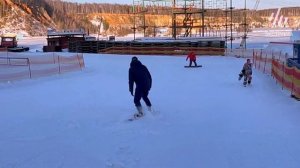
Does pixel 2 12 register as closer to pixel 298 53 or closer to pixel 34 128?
pixel 298 53

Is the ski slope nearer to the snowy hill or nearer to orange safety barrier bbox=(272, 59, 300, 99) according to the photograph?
orange safety barrier bbox=(272, 59, 300, 99)

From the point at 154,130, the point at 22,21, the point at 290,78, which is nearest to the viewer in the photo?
the point at 154,130

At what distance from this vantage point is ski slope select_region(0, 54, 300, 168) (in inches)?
313

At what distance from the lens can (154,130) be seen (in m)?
10.4

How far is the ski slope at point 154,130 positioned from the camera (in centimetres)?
796

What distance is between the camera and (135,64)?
11828 mm

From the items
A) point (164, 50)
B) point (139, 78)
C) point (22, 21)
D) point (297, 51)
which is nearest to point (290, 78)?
point (139, 78)

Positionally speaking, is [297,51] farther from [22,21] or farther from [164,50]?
[22,21]

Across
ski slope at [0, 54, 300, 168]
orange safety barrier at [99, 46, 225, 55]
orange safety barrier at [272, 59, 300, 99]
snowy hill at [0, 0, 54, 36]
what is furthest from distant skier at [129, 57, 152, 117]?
snowy hill at [0, 0, 54, 36]

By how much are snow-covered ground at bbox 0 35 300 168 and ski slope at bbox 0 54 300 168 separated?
0.02 metres

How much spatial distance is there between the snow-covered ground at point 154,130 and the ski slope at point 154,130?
2 centimetres

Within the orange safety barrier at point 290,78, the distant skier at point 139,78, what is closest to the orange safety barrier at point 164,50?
the orange safety barrier at point 290,78

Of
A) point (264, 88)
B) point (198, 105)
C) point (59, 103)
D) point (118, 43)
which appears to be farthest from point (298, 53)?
point (118, 43)

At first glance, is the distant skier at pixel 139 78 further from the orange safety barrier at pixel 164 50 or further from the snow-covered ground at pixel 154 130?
the orange safety barrier at pixel 164 50
